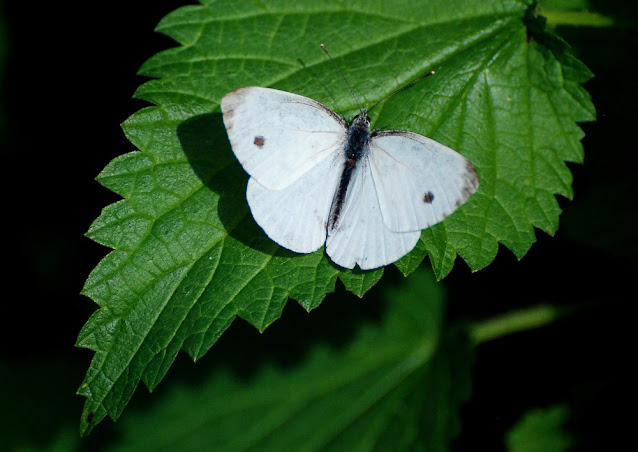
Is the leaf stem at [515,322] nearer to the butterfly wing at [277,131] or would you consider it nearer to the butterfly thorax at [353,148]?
the butterfly thorax at [353,148]

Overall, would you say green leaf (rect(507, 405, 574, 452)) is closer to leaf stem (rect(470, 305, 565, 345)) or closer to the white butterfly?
leaf stem (rect(470, 305, 565, 345))

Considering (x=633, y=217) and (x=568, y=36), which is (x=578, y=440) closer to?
(x=633, y=217)

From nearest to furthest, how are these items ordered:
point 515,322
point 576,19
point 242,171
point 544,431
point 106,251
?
1. point 242,171
2. point 576,19
3. point 544,431
4. point 515,322
5. point 106,251

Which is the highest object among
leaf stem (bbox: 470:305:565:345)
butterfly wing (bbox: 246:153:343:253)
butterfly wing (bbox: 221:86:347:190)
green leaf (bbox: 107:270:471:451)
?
butterfly wing (bbox: 221:86:347:190)

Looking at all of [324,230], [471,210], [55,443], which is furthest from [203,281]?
[55,443]

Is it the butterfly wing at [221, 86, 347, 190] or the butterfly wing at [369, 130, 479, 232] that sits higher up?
the butterfly wing at [221, 86, 347, 190]

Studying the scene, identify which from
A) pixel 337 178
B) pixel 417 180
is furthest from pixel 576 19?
pixel 337 178

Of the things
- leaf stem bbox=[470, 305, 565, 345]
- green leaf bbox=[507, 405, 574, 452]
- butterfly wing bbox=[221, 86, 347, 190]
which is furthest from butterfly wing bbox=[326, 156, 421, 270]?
green leaf bbox=[507, 405, 574, 452]

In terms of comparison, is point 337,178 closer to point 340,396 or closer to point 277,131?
point 277,131
